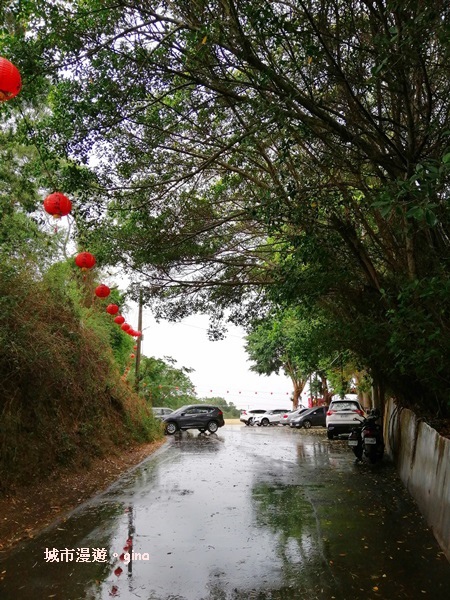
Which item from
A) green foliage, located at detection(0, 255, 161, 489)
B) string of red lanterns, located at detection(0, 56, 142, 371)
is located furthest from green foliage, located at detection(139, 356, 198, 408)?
string of red lanterns, located at detection(0, 56, 142, 371)

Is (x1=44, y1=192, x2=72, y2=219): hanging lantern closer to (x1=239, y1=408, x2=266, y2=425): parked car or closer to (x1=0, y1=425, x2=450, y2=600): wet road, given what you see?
(x1=0, y1=425, x2=450, y2=600): wet road

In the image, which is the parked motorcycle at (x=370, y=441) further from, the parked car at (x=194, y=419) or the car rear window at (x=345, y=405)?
the parked car at (x=194, y=419)

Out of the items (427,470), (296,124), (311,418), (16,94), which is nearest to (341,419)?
(311,418)

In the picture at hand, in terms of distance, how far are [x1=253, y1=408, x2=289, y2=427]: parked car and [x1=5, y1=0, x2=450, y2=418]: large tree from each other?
89.1ft

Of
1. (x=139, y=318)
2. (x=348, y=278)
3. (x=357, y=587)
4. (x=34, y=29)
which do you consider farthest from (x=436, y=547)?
(x=139, y=318)

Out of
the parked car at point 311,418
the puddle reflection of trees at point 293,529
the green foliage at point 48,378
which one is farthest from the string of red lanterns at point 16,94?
the parked car at point 311,418

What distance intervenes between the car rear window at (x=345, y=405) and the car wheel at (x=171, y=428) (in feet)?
28.2

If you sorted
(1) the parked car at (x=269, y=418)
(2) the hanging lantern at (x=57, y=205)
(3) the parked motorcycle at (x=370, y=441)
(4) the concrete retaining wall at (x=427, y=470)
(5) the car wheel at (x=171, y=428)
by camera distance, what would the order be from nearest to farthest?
(4) the concrete retaining wall at (x=427, y=470)
(2) the hanging lantern at (x=57, y=205)
(3) the parked motorcycle at (x=370, y=441)
(5) the car wheel at (x=171, y=428)
(1) the parked car at (x=269, y=418)

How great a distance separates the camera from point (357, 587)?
4512 millimetres

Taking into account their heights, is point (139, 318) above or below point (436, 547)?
above

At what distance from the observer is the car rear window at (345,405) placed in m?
21.4

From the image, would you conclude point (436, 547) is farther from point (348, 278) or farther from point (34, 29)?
point (34, 29)

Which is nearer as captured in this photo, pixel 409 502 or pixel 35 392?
pixel 409 502

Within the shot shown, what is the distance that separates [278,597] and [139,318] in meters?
19.2
